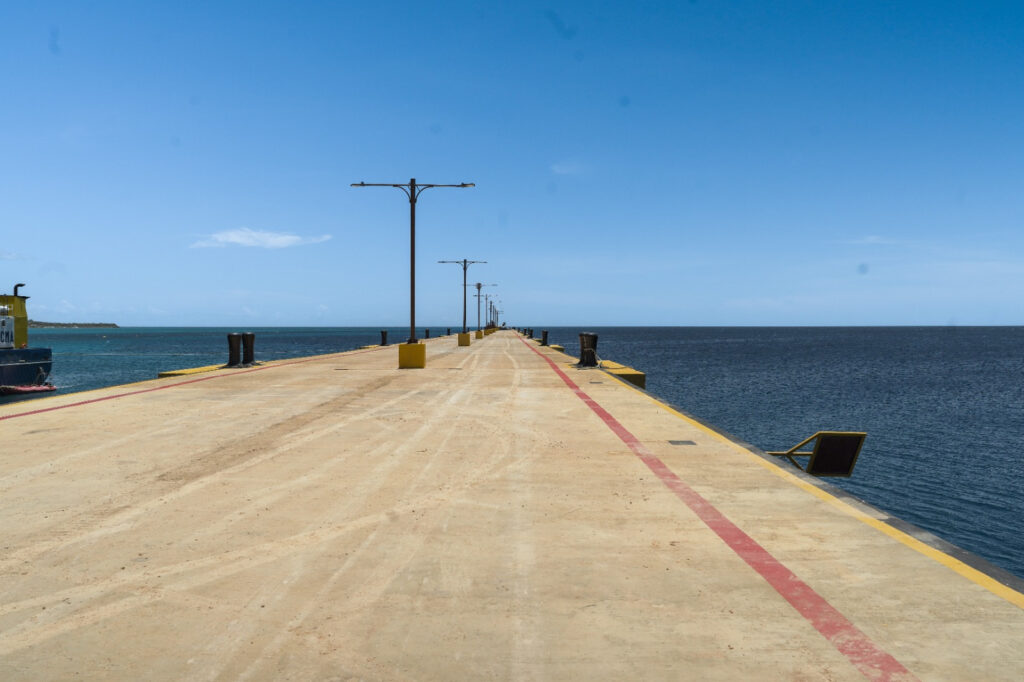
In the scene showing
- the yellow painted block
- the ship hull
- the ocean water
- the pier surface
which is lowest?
the ocean water

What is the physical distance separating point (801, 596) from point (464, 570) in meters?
2.26

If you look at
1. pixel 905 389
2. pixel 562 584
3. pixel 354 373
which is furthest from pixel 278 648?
pixel 905 389

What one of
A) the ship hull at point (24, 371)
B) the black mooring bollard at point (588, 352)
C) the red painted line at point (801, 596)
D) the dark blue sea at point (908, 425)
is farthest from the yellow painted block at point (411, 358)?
the ship hull at point (24, 371)

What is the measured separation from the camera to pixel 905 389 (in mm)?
46312

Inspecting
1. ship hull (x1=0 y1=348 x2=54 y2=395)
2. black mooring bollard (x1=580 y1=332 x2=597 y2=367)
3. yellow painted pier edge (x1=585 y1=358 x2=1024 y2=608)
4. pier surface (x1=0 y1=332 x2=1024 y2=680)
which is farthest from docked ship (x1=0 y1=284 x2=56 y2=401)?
yellow painted pier edge (x1=585 y1=358 x2=1024 y2=608)

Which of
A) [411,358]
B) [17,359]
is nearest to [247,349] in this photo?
[411,358]

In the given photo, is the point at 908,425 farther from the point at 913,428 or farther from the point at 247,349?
the point at 247,349

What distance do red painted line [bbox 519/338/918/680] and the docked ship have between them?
157ft

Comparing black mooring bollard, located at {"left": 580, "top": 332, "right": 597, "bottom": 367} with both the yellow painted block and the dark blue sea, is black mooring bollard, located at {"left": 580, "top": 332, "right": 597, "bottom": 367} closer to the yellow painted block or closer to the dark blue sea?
the yellow painted block

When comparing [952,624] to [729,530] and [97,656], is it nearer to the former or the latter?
[729,530]

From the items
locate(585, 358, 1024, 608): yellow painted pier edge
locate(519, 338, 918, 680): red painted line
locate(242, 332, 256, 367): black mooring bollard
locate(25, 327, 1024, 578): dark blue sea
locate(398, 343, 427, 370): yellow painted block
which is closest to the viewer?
locate(519, 338, 918, 680): red painted line

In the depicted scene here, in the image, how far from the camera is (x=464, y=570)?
4.45 meters

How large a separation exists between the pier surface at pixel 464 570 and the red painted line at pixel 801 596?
0.7 inches

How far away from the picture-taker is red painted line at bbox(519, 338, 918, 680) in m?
3.21
